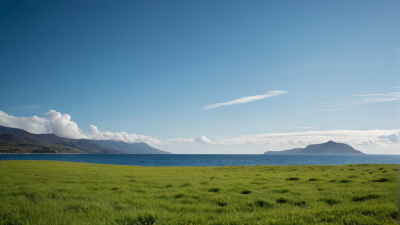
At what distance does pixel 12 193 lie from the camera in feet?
43.3

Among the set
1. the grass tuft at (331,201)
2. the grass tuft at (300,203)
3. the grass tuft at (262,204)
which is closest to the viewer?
the grass tuft at (262,204)

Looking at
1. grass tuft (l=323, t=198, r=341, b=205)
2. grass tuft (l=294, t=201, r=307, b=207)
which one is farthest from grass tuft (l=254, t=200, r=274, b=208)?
grass tuft (l=323, t=198, r=341, b=205)

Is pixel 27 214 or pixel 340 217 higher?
pixel 340 217

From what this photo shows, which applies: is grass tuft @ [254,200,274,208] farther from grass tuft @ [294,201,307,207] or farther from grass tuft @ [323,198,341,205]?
grass tuft @ [323,198,341,205]

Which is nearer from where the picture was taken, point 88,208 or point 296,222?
point 296,222

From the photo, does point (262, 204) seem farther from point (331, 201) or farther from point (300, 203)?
point (331, 201)

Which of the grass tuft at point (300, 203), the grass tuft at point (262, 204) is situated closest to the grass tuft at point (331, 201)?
the grass tuft at point (300, 203)

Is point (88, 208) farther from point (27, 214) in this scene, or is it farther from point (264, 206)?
point (264, 206)

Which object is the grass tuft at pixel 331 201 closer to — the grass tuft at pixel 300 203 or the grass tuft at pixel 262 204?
the grass tuft at pixel 300 203

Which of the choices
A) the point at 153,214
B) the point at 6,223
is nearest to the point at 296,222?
the point at 153,214

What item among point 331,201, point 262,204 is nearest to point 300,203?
point 331,201

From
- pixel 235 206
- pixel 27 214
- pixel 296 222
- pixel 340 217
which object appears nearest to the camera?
pixel 296 222

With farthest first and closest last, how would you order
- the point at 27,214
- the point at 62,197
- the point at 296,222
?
the point at 62,197 → the point at 27,214 → the point at 296,222

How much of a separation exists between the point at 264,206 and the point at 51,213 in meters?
10.1
